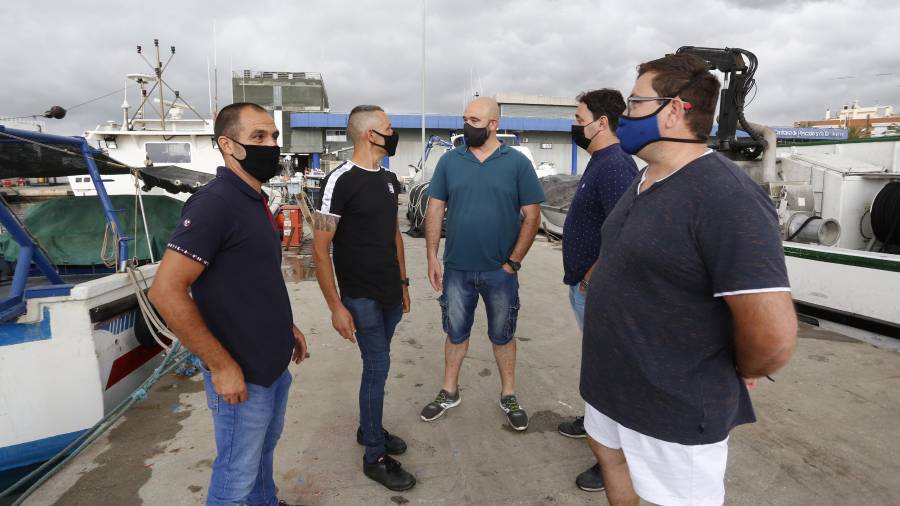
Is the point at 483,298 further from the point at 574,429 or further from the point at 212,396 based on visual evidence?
the point at 212,396

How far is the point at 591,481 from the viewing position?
2.73m

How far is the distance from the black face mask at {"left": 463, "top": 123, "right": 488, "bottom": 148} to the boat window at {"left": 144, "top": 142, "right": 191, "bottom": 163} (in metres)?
8.20

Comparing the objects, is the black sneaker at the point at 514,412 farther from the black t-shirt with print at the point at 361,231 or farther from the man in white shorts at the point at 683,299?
the man in white shorts at the point at 683,299

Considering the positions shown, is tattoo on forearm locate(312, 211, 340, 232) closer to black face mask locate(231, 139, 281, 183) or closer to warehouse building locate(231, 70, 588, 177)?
black face mask locate(231, 139, 281, 183)

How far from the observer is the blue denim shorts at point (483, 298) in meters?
3.44

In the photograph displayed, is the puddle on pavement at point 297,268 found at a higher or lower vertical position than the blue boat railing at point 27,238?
lower

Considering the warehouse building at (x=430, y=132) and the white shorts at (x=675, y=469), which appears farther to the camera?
the warehouse building at (x=430, y=132)

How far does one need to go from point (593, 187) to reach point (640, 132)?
1.17 m

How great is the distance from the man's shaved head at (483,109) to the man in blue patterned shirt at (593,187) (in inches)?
23.6

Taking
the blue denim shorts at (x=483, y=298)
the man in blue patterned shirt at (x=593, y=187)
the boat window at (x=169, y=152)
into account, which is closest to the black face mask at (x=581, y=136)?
the man in blue patterned shirt at (x=593, y=187)

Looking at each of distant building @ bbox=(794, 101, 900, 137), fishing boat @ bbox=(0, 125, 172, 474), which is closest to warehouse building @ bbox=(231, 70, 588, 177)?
distant building @ bbox=(794, 101, 900, 137)

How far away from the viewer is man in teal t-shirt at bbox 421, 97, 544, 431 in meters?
3.39

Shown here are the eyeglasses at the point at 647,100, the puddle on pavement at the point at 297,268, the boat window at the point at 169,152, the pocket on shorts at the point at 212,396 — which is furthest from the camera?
the boat window at the point at 169,152

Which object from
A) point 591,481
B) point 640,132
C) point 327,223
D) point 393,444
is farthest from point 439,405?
point 640,132
